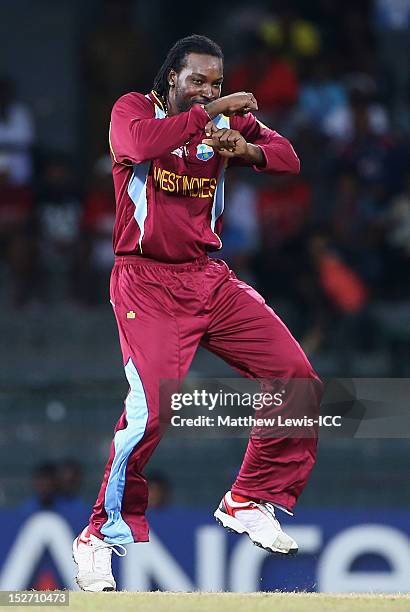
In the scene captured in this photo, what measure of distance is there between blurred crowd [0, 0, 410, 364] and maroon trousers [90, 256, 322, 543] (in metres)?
4.38

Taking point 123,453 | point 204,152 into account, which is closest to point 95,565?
point 123,453

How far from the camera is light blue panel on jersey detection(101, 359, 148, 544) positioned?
602 centimetres

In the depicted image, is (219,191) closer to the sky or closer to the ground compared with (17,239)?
closer to the sky

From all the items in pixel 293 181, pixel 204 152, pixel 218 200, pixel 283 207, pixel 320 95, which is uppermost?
pixel 204 152

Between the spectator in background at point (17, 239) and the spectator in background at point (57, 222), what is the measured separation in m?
0.13

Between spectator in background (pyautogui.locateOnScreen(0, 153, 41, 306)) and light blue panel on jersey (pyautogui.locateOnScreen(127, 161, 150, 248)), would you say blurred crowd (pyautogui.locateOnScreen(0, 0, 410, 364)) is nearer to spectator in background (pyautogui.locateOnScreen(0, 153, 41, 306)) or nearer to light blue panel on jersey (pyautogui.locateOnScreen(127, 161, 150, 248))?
spectator in background (pyautogui.locateOnScreen(0, 153, 41, 306))

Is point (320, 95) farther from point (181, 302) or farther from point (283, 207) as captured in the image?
point (181, 302)

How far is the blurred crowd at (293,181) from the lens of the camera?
11.1 m

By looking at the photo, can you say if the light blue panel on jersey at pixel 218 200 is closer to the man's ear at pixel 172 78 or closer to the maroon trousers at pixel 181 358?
the maroon trousers at pixel 181 358

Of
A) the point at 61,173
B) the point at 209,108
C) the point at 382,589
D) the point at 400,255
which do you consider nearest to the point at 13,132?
the point at 61,173

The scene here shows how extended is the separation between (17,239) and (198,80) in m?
5.87

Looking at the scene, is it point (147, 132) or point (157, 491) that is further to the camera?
point (157, 491)

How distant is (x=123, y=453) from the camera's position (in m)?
6.05

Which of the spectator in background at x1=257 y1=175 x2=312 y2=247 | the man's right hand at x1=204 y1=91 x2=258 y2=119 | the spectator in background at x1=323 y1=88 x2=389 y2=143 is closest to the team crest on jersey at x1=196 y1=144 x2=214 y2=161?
the man's right hand at x1=204 y1=91 x2=258 y2=119
